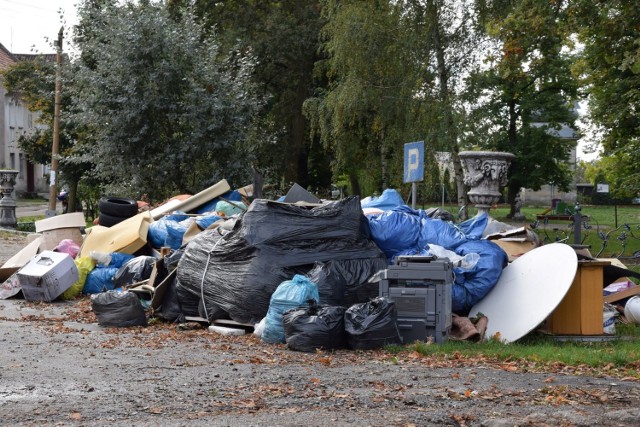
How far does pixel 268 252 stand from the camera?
399 inches

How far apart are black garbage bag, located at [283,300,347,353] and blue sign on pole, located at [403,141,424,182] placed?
4.80m

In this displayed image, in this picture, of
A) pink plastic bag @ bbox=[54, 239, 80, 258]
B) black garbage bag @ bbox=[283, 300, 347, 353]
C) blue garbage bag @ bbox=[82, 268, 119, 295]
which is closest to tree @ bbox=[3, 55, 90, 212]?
pink plastic bag @ bbox=[54, 239, 80, 258]

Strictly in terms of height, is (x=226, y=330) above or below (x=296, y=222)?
below


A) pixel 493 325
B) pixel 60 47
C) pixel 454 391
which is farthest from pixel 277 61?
pixel 454 391

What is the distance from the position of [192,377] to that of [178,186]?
51.3 feet

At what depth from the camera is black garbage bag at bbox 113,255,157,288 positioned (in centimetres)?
1264

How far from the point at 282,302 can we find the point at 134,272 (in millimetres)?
4165

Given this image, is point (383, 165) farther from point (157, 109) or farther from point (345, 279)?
point (345, 279)

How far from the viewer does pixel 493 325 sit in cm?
944

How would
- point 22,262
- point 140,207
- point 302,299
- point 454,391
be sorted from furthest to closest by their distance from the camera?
point 140,207
point 22,262
point 302,299
point 454,391

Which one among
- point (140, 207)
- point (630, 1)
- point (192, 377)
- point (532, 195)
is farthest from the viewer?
point (532, 195)

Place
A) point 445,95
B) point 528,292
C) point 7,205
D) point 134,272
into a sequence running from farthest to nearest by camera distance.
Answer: point 7,205 < point 445,95 < point 134,272 < point 528,292

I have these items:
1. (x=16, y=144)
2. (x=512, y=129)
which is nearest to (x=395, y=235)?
(x=512, y=129)

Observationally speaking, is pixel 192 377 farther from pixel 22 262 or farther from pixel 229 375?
pixel 22 262
